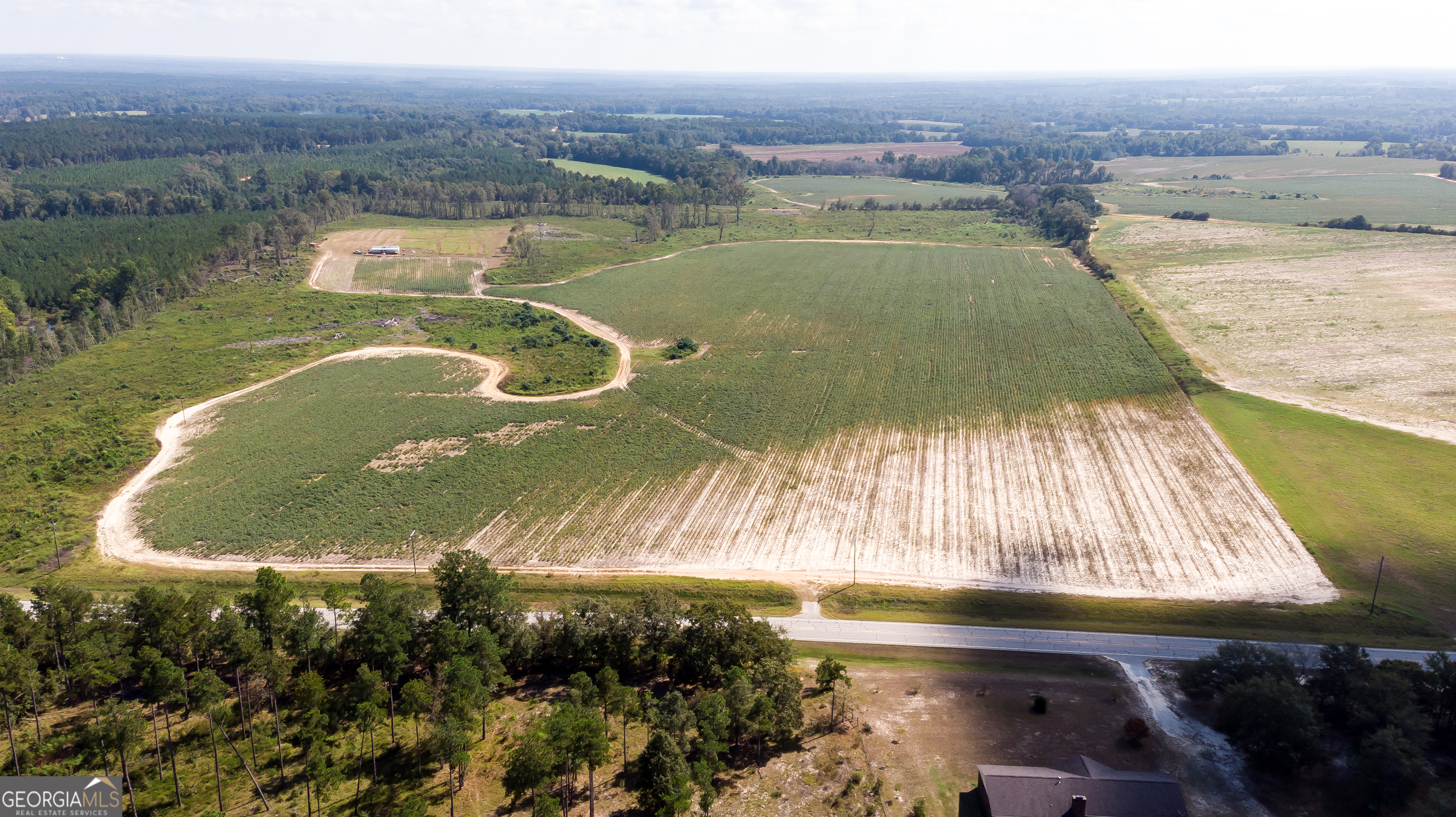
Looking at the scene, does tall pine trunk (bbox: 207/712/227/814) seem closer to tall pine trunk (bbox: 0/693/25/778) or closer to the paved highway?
tall pine trunk (bbox: 0/693/25/778)

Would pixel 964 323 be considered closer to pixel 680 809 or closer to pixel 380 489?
pixel 380 489

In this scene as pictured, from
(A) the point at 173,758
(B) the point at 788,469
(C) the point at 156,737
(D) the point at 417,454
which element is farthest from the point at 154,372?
(B) the point at 788,469

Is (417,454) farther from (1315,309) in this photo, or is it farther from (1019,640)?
(1315,309)

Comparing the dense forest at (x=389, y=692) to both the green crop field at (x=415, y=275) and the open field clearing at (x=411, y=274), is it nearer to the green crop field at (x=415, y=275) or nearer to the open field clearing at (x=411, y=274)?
the green crop field at (x=415, y=275)

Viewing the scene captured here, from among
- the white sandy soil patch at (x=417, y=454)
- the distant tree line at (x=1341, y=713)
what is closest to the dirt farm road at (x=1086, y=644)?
the distant tree line at (x=1341, y=713)

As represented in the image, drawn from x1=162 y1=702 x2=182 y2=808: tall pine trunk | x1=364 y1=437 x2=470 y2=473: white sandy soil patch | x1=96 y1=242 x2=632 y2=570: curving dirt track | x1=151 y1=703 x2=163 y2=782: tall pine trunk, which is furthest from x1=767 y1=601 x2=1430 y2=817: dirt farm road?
x1=364 y1=437 x2=470 y2=473: white sandy soil patch

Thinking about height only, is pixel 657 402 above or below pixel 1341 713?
above
